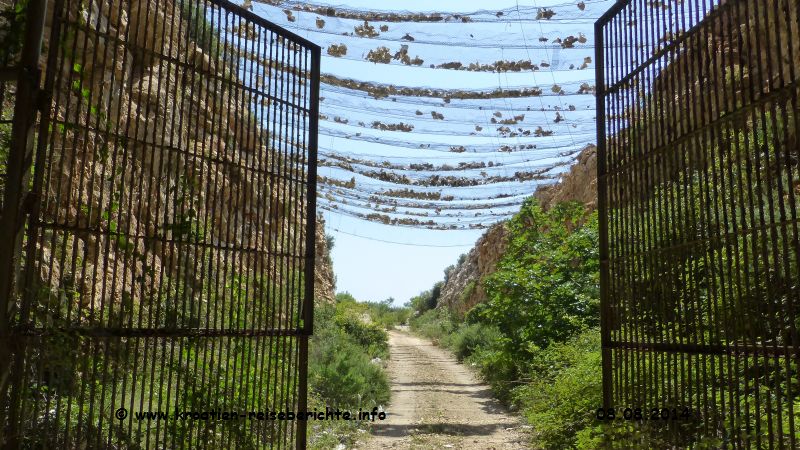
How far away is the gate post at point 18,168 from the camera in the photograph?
2.82 metres

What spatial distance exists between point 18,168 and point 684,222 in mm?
3871

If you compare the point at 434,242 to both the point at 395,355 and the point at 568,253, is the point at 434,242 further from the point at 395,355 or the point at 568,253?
the point at 568,253

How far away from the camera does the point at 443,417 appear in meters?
9.89

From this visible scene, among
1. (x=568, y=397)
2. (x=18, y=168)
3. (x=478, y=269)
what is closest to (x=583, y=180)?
(x=568, y=397)

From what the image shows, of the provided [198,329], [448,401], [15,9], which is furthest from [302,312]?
[448,401]

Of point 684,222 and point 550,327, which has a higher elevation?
point 684,222

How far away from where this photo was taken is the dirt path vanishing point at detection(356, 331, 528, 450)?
8.10m

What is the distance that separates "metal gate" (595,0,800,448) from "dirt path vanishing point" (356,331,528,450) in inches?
148

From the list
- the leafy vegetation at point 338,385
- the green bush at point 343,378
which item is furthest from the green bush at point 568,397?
the green bush at point 343,378

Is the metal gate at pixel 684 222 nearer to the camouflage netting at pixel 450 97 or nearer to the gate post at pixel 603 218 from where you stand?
the gate post at pixel 603 218

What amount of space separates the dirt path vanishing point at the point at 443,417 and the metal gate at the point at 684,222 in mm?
3755

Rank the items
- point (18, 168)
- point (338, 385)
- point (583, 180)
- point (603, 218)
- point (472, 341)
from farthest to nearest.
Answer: point (472, 341)
point (583, 180)
point (338, 385)
point (603, 218)
point (18, 168)

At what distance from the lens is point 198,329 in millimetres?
4078

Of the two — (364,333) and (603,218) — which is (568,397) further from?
(364,333)
